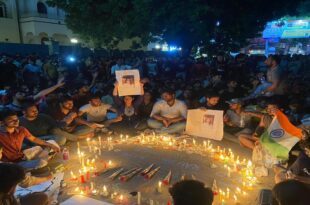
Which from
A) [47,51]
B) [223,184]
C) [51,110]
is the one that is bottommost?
[223,184]

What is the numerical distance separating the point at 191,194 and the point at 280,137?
3667 millimetres

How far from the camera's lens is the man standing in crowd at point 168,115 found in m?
8.07

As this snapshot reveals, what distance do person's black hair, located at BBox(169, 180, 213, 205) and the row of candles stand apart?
2.41m

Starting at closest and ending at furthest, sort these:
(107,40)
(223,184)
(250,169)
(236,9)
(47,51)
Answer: (223,184) → (250,169) → (236,9) → (107,40) → (47,51)

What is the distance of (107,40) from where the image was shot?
17859 millimetres

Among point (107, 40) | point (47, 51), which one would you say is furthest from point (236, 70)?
point (47, 51)

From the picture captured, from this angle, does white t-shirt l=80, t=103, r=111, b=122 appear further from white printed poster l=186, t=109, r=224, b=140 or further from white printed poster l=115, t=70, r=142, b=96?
white printed poster l=186, t=109, r=224, b=140

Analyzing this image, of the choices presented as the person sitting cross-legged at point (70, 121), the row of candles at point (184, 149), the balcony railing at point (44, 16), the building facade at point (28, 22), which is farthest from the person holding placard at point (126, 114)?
the balcony railing at point (44, 16)

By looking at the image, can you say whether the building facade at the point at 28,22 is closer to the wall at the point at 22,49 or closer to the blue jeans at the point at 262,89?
the wall at the point at 22,49

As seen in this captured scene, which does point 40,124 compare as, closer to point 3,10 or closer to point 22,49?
point 22,49

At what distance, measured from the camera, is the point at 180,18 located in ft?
42.2

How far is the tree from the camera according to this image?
12969 millimetres

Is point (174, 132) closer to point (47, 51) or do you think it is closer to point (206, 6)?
point (206, 6)

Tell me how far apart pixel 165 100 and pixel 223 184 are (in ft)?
11.2
